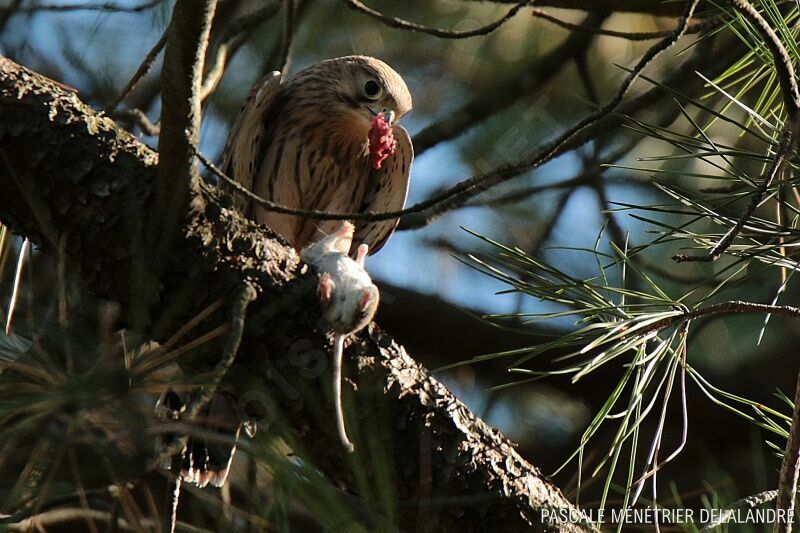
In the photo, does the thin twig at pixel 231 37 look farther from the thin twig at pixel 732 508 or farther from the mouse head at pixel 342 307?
the thin twig at pixel 732 508

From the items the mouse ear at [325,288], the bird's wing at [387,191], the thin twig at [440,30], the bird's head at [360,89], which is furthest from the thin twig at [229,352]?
the bird's head at [360,89]

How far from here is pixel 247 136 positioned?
371 cm

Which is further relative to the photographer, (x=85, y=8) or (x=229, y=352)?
(x=85, y=8)

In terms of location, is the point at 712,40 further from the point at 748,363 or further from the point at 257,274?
the point at 257,274

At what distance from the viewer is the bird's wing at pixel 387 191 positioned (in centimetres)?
383

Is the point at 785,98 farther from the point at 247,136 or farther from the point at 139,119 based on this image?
the point at 247,136

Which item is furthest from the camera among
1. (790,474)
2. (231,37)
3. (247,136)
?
(247,136)

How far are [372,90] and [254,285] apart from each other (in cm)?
208

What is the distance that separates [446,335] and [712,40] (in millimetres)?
1545

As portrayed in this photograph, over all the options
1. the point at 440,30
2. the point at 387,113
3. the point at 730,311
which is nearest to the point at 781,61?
the point at 730,311

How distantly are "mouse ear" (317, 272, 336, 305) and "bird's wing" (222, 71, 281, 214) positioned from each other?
1.46 meters

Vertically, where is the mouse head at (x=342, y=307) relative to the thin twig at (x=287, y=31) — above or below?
below

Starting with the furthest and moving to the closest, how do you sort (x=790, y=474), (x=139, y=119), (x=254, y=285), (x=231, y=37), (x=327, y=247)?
(x=231, y=37), (x=139, y=119), (x=327, y=247), (x=254, y=285), (x=790, y=474)

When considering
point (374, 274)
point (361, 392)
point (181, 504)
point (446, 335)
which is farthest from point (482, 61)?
point (361, 392)
